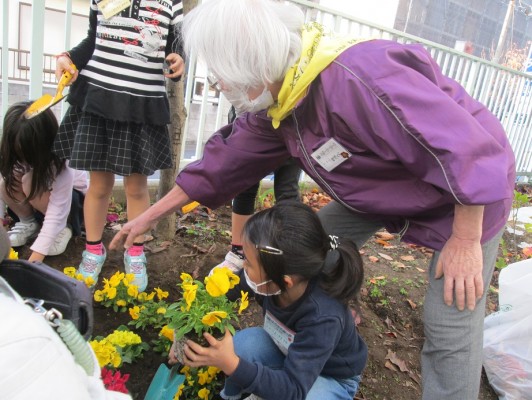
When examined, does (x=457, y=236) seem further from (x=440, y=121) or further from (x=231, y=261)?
(x=231, y=261)

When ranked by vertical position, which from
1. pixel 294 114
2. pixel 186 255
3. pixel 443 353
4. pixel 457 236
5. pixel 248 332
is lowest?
pixel 186 255

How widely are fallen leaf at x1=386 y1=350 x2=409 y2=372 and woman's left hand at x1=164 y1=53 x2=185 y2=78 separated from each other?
5.47 feet

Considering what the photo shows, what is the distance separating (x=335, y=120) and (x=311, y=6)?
2707 mm

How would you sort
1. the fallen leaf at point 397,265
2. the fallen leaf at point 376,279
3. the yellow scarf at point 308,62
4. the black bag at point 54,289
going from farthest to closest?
the fallen leaf at point 397,265
the fallen leaf at point 376,279
the yellow scarf at point 308,62
the black bag at point 54,289

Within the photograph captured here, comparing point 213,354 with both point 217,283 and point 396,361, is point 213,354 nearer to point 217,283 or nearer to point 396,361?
point 217,283

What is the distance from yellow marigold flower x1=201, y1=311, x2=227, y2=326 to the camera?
4.08 feet

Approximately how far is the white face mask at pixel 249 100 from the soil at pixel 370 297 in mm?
1077

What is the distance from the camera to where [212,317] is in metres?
1.27

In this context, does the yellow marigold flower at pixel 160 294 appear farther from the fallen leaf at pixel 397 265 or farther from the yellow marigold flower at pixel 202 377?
the fallen leaf at pixel 397 265

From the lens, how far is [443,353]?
1.47 metres

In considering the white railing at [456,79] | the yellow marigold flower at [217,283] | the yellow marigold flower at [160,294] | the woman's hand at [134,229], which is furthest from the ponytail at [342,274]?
the white railing at [456,79]

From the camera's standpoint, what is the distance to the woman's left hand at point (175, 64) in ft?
6.41

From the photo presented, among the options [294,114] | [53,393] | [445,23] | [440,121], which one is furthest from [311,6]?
[445,23]

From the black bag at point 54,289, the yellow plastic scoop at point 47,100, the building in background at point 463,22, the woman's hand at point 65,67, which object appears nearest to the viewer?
the black bag at point 54,289
